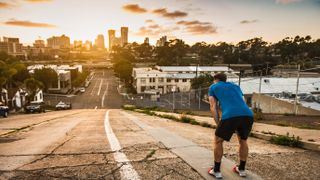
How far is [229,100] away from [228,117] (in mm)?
279

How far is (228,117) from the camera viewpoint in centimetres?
394

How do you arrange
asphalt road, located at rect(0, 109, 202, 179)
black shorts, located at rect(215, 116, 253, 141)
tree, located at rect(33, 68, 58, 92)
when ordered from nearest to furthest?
black shorts, located at rect(215, 116, 253, 141) < asphalt road, located at rect(0, 109, 202, 179) < tree, located at rect(33, 68, 58, 92)

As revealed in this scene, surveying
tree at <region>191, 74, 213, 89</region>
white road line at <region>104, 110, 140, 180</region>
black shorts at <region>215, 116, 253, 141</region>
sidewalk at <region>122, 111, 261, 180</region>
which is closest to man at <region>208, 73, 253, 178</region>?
black shorts at <region>215, 116, 253, 141</region>

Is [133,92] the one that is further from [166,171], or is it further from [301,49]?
[301,49]

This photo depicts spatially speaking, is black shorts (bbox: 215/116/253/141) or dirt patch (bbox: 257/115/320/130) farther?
dirt patch (bbox: 257/115/320/130)

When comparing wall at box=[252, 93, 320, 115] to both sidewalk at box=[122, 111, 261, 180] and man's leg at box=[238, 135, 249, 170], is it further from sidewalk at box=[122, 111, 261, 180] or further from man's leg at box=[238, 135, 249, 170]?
man's leg at box=[238, 135, 249, 170]

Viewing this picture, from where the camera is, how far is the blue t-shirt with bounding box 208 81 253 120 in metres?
3.96

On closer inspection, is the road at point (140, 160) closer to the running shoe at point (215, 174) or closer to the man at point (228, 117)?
the running shoe at point (215, 174)

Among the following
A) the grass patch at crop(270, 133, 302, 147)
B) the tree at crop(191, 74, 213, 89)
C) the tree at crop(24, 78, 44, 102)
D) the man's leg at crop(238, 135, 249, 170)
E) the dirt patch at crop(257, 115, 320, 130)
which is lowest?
the tree at crop(24, 78, 44, 102)

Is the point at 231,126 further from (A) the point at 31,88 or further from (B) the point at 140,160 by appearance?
(A) the point at 31,88

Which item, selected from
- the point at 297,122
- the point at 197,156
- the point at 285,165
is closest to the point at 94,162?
the point at 197,156

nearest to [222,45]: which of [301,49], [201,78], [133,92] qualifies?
[301,49]

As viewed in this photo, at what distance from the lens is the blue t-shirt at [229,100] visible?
156 inches

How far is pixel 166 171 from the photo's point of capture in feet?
14.0
